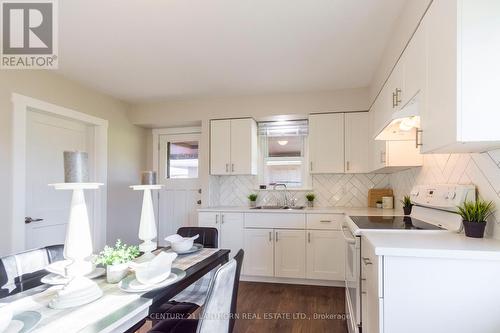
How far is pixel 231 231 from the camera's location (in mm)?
3537

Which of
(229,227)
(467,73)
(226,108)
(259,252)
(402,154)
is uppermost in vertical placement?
(226,108)

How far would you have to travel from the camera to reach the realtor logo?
195cm

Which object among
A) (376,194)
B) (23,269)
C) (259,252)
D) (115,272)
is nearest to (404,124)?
(376,194)

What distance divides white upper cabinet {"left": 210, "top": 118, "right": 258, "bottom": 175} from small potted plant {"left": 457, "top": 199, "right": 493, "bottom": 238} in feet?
8.29

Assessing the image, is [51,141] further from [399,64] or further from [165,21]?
[399,64]

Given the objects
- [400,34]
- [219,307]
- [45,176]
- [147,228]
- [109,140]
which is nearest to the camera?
[219,307]

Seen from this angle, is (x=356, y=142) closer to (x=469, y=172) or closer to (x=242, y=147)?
(x=242, y=147)

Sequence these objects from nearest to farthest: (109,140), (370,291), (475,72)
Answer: (475,72), (370,291), (109,140)

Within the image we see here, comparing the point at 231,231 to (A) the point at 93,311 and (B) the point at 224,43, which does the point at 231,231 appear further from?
(A) the point at 93,311

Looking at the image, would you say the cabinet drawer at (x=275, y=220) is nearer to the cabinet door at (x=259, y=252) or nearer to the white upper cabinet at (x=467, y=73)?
the cabinet door at (x=259, y=252)

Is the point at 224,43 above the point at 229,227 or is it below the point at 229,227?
above

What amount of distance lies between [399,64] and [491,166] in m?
0.92

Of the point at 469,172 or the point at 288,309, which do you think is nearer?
the point at 469,172

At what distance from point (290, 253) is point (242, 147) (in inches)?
57.3
